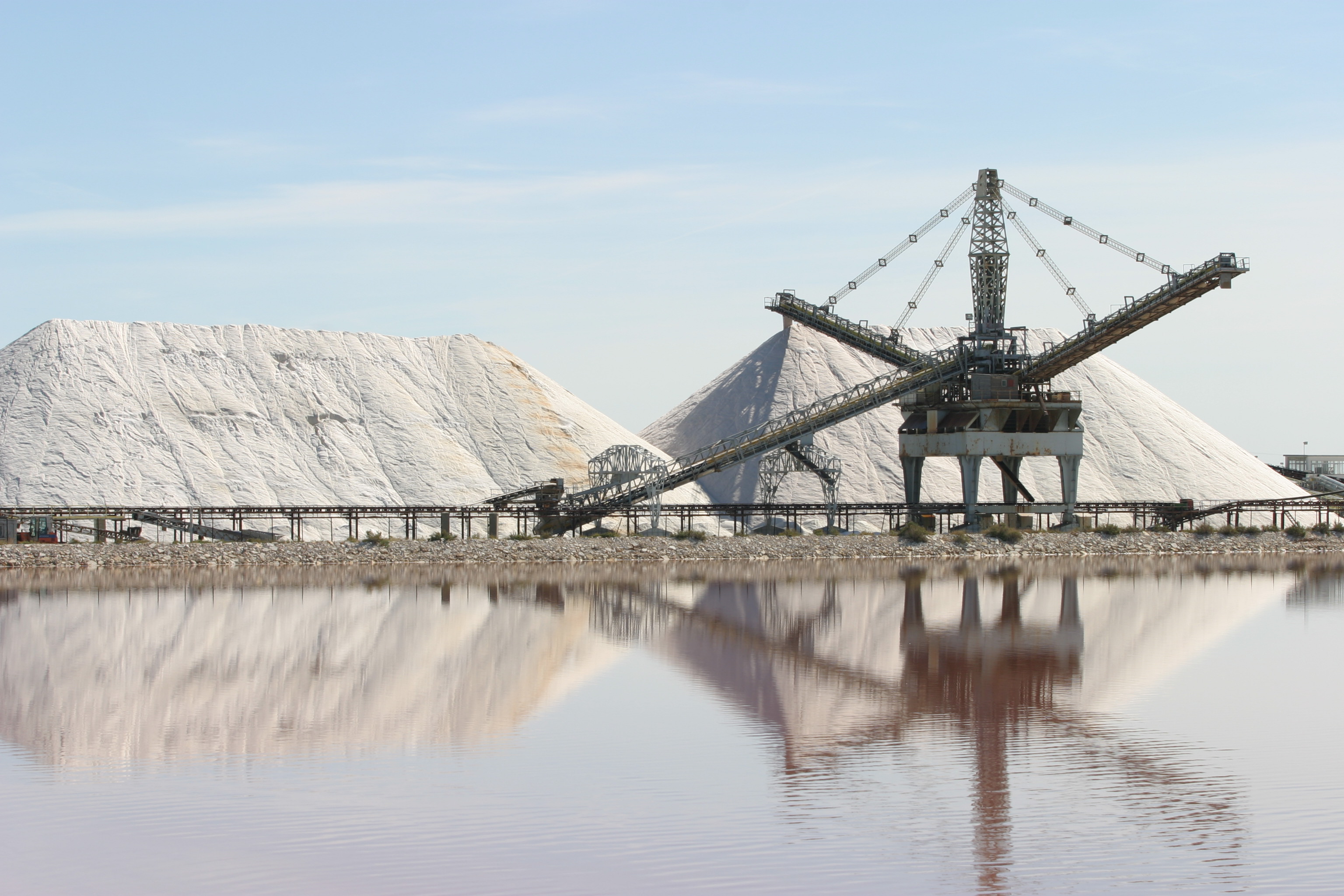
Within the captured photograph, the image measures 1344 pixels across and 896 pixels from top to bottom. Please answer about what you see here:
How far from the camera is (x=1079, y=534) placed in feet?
206

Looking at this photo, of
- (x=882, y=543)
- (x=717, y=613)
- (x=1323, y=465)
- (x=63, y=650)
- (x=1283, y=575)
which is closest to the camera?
(x=63, y=650)

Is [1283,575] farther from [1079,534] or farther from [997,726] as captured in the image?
[997,726]

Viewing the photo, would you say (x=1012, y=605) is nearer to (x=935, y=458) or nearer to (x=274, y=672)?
(x=274, y=672)

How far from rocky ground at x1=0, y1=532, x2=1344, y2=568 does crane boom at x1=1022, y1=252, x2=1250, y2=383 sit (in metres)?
7.44

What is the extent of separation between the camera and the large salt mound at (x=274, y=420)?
71062 millimetres

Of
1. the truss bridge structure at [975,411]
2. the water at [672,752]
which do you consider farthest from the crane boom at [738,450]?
the water at [672,752]

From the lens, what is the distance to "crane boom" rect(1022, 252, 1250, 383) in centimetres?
5566

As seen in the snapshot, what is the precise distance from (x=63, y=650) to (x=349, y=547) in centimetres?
2728

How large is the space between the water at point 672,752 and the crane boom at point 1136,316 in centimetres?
2261

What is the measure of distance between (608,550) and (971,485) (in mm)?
17162

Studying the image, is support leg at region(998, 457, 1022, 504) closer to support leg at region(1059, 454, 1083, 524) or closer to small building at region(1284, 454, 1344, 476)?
support leg at region(1059, 454, 1083, 524)

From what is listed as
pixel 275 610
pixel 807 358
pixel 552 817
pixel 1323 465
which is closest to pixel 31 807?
pixel 552 817

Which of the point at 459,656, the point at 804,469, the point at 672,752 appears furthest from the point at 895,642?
the point at 804,469

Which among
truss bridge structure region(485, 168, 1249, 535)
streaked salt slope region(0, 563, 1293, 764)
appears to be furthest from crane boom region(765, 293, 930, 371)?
streaked salt slope region(0, 563, 1293, 764)
